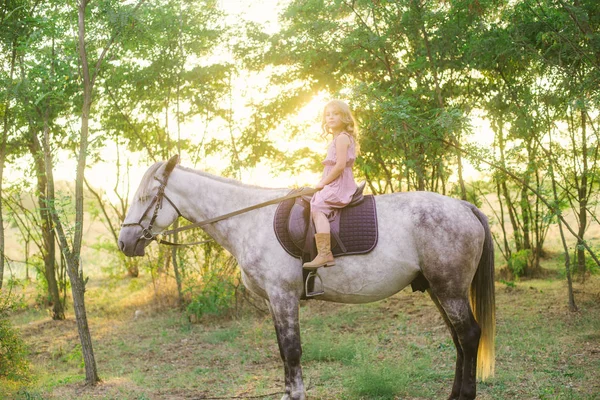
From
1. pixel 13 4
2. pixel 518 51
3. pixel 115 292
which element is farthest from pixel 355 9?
pixel 115 292

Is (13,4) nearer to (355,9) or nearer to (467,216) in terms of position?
(355,9)

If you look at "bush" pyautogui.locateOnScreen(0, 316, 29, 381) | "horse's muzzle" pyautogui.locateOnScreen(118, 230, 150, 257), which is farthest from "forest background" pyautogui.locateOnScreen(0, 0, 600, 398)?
"horse's muzzle" pyautogui.locateOnScreen(118, 230, 150, 257)

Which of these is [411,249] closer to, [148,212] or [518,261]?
[148,212]

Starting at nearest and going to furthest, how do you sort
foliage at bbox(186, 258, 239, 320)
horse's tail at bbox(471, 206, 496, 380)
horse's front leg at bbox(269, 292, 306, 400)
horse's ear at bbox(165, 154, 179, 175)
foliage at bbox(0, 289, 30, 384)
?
horse's front leg at bbox(269, 292, 306, 400), horse's tail at bbox(471, 206, 496, 380), horse's ear at bbox(165, 154, 179, 175), foliage at bbox(0, 289, 30, 384), foliage at bbox(186, 258, 239, 320)

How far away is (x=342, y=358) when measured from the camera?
6965 mm

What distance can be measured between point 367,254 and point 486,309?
1.28 m

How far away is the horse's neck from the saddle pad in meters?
0.48

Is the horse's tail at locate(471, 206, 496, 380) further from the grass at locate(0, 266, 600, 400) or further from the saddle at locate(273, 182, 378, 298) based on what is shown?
A: the saddle at locate(273, 182, 378, 298)

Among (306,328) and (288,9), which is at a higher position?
(288,9)

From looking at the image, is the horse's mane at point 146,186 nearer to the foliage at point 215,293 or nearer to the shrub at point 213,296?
the foliage at point 215,293

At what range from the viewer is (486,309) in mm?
4953

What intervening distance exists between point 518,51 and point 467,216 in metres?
3.74

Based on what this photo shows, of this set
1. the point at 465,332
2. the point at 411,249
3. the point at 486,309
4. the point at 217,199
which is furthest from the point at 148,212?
the point at 486,309

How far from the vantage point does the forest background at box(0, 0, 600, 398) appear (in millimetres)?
6730
